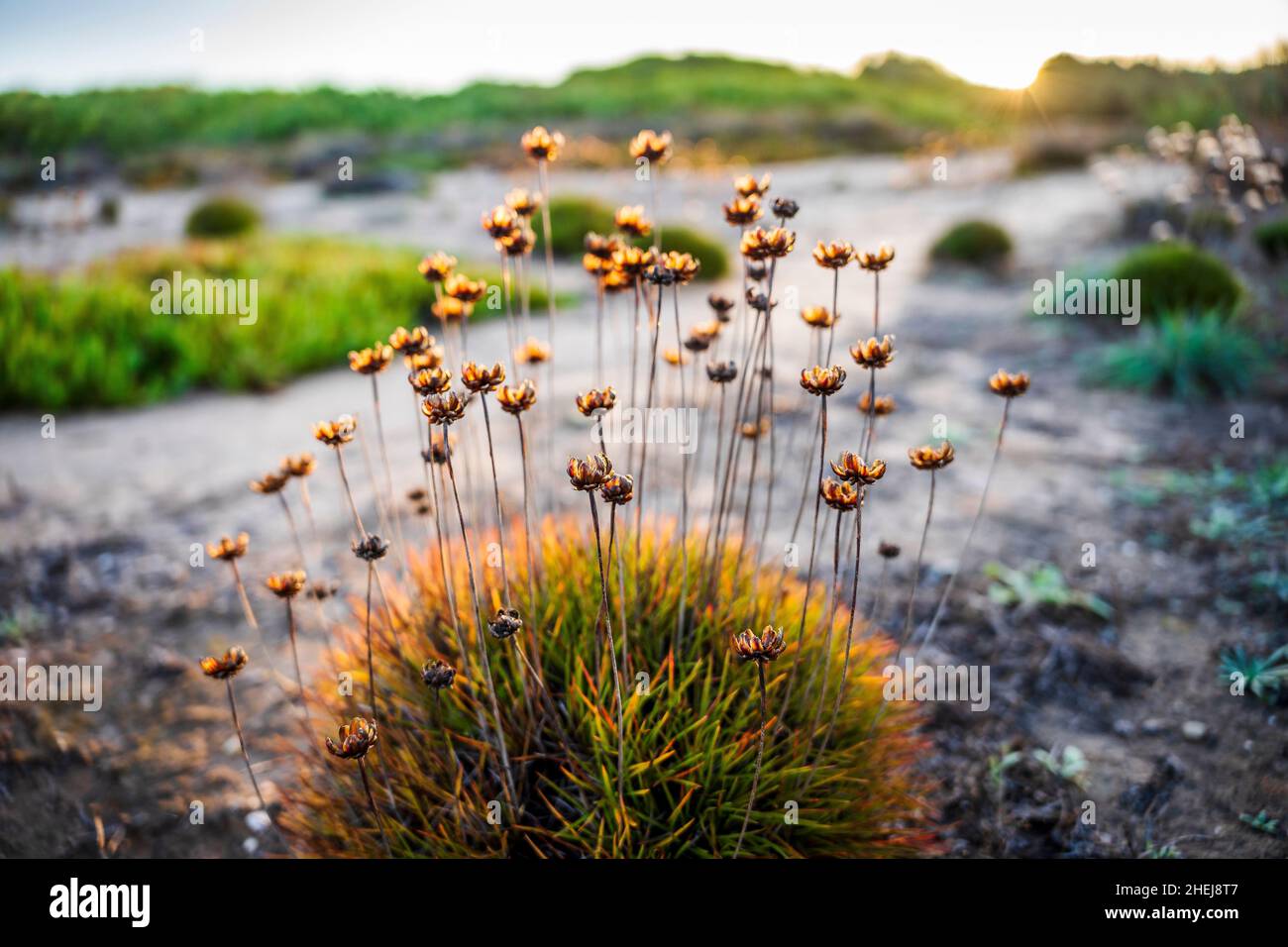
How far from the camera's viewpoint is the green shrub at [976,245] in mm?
10859

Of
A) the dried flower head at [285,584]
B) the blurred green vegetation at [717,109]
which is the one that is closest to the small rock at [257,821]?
the dried flower head at [285,584]

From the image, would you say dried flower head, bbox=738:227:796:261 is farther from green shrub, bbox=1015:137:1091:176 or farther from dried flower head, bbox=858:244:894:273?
green shrub, bbox=1015:137:1091:176

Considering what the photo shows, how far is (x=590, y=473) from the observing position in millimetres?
1582

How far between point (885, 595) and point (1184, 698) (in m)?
1.27

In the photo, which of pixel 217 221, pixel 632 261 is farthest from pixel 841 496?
pixel 217 221

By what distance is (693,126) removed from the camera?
1428 inches

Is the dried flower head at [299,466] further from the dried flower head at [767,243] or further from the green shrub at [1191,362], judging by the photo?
the green shrub at [1191,362]

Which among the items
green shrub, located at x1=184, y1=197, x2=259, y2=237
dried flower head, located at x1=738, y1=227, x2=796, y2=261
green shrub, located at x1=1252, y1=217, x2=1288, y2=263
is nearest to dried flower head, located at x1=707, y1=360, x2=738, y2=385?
dried flower head, located at x1=738, y1=227, x2=796, y2=261

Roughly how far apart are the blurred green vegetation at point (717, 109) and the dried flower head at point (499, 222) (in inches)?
451

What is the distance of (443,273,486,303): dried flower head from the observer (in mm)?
2082

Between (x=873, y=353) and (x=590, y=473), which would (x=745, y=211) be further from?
(x=590, y=473)

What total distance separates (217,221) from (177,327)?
25.4ft

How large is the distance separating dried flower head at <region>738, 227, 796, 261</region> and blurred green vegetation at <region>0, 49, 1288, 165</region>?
12.0 m
